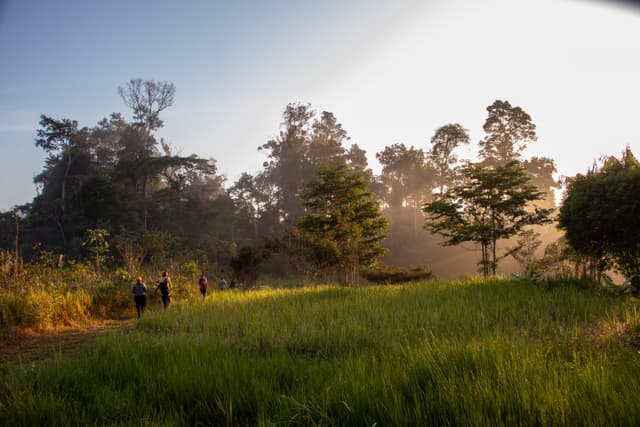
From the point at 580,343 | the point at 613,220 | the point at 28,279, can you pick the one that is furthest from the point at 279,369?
the point at 613,220

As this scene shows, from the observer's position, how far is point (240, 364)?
12.2 ft

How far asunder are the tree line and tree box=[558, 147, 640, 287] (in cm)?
531

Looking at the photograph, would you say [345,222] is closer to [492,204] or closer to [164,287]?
[492,204]

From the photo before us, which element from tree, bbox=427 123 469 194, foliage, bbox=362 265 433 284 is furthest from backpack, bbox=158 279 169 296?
tree, bbox=427 123 469 194

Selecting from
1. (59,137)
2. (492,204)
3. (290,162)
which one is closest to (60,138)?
(59,137)

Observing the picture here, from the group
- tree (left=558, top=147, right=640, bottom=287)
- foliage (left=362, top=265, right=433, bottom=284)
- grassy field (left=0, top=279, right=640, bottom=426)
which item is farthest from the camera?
foliage (left=362, top=265, right=433, bottom=284)

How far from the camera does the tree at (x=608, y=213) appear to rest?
10719 mm

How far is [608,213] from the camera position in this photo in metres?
11.0

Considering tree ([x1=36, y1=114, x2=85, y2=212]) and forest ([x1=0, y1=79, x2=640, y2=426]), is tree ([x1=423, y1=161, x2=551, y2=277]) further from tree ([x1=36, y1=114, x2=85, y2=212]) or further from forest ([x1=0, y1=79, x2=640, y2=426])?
tree ([x1=36, y1=114, x2=85, y2=212])

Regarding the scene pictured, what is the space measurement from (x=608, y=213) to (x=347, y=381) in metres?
12.8

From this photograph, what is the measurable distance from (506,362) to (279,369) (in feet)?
7.66

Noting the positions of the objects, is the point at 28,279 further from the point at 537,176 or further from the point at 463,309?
the point at 537,176

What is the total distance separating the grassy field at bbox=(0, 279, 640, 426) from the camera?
234cm

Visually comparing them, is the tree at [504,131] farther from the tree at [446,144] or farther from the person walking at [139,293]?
the person walking at [139,293]
